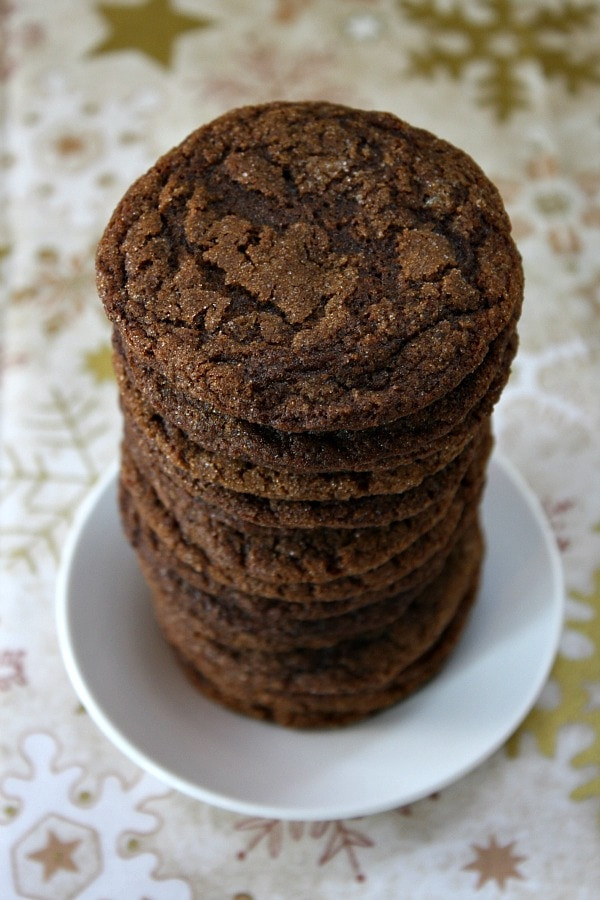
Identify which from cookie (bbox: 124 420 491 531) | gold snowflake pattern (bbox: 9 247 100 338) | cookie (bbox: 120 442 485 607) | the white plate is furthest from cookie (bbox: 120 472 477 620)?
gold snowflake pattern (bbox: 9 247 100 338)

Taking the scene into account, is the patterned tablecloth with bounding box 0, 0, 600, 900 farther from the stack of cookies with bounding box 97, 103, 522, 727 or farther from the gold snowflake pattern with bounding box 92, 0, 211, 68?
the stack of cookies with bounding box 97, 103, 522, 727

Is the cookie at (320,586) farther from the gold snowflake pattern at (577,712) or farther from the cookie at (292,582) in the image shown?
the gold snowflake pattern at (577,712)

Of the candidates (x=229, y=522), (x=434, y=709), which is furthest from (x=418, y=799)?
(x=229, y=522)

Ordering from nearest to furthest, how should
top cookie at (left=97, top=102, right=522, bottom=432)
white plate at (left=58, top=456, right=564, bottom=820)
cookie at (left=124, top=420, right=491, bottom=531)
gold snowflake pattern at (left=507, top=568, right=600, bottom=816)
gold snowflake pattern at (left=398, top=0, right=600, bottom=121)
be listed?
1. top cookie at (left=97, top=102, right=522, bottom=432)
2. cookie at (left=124, top=420, right=491, bottom=531)
3. white plate at (left=58, top=456, right=564, bottom=820)
4. gold snowflake pattern at (left=507, top=568, right=600, bottom=816)
5. gold snowflake pattern at (left=398, top=0, right=600, bottom=121)

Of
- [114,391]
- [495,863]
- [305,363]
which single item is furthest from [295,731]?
[114,391]

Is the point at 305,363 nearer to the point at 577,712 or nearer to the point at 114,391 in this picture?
the point at 577,712

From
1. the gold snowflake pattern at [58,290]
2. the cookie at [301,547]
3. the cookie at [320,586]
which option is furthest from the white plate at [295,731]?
the gold snowflake pattern at [58,290]
